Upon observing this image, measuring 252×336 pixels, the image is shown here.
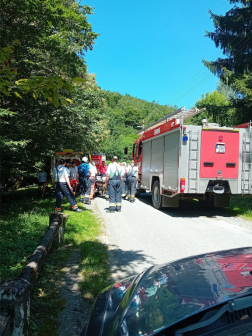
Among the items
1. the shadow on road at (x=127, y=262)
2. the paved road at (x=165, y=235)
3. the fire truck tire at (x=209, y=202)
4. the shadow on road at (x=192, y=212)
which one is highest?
the fire truck tire at (x=209, y=202)

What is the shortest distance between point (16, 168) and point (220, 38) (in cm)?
1400

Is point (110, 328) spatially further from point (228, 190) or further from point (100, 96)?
point (100, 96)

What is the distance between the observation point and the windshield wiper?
1533 millimetres

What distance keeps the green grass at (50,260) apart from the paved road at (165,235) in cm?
35

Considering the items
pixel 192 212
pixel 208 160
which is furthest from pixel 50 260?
pixel 192 212

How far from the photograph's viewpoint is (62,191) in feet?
29.3

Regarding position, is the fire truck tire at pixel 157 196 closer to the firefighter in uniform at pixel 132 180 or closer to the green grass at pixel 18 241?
the firefighter in uniform at pixel 132 180

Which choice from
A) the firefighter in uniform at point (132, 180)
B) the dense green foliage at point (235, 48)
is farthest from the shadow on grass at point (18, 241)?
the dense green foliage at point (235, 48)

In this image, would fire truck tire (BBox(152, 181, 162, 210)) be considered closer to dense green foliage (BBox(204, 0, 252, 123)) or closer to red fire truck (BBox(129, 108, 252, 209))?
red fire truck (BBox(129, 108, 252, 209))

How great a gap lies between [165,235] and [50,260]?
119 inches

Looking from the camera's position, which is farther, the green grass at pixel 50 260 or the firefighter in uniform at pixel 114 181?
the firefighter in uniform at pixel 114 181

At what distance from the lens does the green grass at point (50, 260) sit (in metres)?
3.35

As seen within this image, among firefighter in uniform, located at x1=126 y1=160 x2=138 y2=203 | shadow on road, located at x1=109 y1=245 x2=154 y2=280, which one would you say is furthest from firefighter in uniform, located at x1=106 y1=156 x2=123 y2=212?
shadow on road, located at x1=109 y1=245 x2=154 y2=280

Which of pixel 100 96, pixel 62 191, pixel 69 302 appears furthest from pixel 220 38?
pixel 69 302
